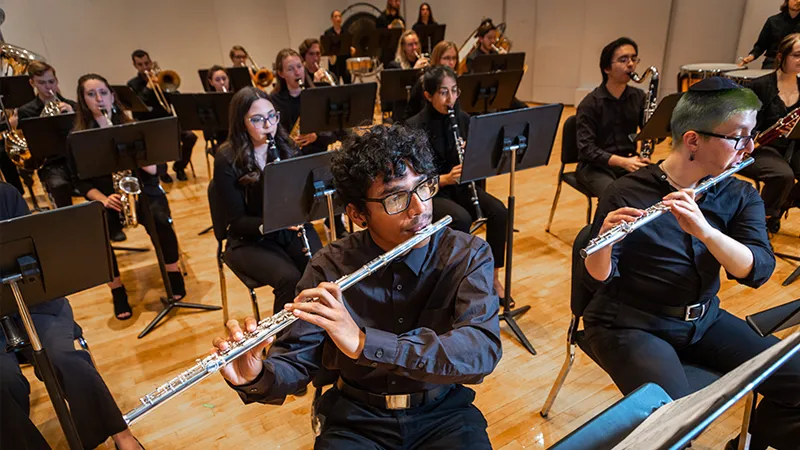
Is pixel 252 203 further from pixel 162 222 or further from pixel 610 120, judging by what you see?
pixel 610 120

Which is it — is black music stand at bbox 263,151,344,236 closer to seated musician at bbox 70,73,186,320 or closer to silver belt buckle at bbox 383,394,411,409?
silver belt buckle at bbox 383,394,411,409

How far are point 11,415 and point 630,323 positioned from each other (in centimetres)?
207

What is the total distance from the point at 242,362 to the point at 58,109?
3.78 m

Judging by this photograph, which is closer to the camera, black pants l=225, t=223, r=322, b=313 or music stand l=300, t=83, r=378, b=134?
black pants l=225, t=223, r=322, b=313

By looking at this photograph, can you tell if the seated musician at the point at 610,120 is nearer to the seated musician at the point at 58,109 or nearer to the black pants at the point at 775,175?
the black pants at the point at 775,175

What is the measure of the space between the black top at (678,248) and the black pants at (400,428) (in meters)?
0.65

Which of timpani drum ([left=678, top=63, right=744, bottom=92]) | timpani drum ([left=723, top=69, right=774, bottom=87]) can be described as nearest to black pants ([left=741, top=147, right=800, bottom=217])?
timpani drum ([left=723, top=69, right=774, bottom=87])

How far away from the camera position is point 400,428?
4.37 ft

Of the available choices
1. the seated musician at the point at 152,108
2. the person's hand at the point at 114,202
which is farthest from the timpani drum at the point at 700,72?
the seated musician at the point at 152,108

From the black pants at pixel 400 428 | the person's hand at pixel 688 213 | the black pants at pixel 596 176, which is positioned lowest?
the black pants at pixel 400 428

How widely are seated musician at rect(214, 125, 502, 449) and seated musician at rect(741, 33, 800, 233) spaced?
2.78 meters

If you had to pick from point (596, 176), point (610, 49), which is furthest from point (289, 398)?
point (610, 49)

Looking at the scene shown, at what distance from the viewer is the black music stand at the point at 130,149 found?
2605 mm

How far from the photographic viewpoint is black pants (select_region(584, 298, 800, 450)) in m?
1.50
